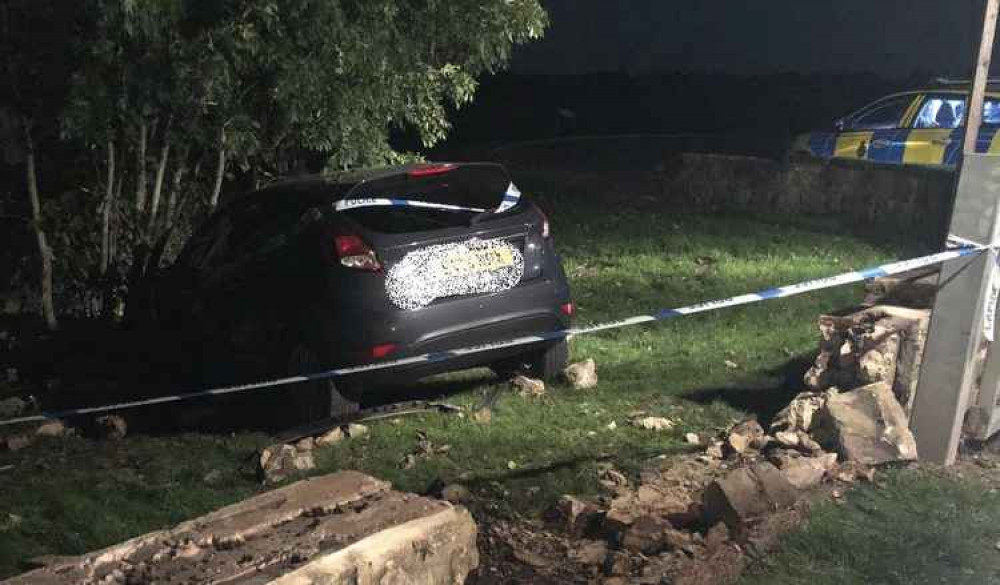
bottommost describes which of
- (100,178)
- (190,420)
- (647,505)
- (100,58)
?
(190,420)

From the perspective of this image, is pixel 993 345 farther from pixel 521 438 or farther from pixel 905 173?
pixel 905 173

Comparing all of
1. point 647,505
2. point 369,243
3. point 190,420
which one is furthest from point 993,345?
point 190,420

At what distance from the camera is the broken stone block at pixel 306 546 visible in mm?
3469

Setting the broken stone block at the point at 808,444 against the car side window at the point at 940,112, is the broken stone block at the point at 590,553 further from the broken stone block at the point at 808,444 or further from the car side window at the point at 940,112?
the car side window at the point at 940,112

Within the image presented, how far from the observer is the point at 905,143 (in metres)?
13.6

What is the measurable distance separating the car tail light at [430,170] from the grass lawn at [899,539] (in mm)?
2966

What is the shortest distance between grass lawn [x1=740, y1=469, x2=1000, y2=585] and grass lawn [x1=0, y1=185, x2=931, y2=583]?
3.68ft

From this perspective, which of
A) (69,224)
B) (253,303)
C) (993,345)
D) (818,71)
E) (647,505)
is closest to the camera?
(647,505)

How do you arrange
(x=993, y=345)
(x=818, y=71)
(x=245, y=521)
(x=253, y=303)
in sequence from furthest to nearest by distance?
(x=818, y=71)
(x=253, y=303)
(x=993, y=345)
(x=245, y=521)

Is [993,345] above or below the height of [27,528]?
above

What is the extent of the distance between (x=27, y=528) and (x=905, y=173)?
9.88 meters

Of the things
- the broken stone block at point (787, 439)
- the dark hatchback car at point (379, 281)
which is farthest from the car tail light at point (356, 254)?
the broken stone block at point (787, 439)

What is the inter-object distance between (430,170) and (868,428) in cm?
287

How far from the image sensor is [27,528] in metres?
4.82
